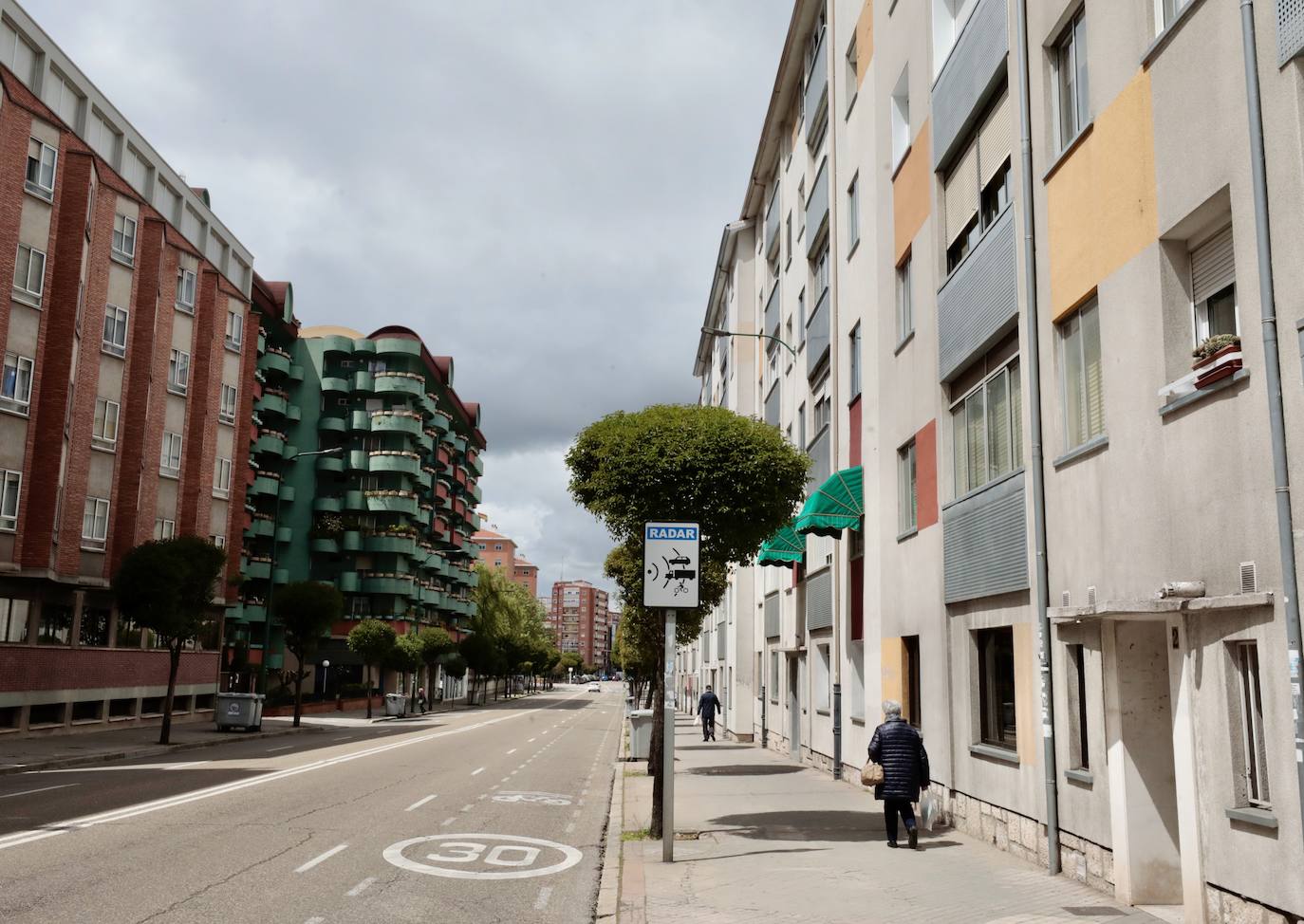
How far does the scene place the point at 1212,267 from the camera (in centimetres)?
855

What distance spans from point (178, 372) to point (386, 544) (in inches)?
1330

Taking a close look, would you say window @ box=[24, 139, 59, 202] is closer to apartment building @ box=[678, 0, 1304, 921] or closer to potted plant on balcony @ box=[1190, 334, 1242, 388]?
apartment building @ box=[678, 0, 1304, 921]

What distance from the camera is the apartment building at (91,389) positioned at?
3250 cm

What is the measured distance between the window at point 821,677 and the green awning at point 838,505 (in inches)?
212

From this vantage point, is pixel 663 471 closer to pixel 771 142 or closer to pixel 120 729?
pixel 771 142

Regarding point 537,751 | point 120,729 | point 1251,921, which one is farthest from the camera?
point 120,729

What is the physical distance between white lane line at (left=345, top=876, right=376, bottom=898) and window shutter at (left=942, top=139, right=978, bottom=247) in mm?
10888

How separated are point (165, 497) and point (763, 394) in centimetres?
2382

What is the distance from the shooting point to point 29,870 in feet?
31.7

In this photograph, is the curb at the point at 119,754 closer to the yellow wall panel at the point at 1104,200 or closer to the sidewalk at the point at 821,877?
the sidewalk at the point at 821,877

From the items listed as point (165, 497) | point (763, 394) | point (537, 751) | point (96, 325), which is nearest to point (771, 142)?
point (763, 394)

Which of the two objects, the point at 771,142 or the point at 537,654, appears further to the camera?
the point at 537,654

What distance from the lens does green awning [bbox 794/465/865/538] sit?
20156 mm

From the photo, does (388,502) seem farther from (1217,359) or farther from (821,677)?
(1217,359)
